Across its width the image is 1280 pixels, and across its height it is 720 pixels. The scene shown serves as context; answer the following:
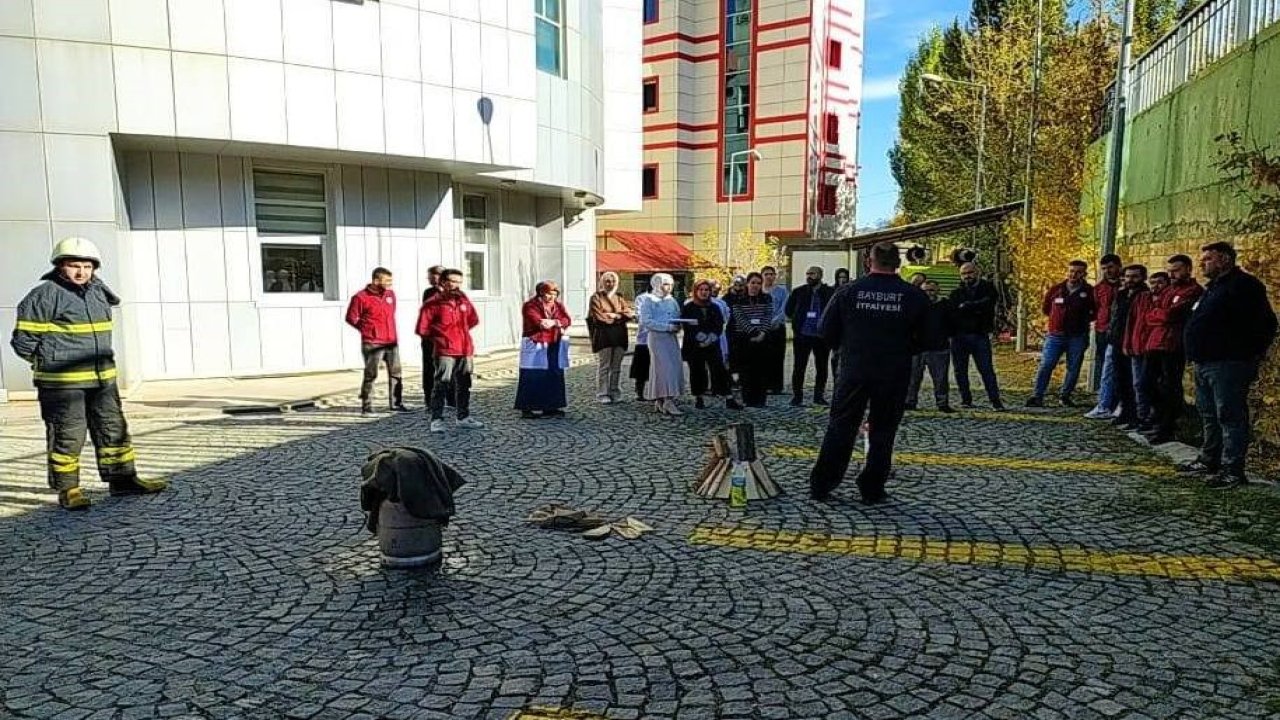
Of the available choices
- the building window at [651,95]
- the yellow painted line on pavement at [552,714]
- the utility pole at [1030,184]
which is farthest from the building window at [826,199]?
the yellow painted line on pavement at [552,714]

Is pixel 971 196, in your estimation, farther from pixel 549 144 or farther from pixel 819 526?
pixel 819 526

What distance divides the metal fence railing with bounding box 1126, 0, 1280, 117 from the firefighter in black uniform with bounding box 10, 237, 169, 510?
34.3 ft

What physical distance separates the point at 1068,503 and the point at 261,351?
11926 mm

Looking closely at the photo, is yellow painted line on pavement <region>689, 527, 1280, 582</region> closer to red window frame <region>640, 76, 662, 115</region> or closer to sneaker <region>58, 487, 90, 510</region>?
sneaker <region>58, 487, 90, 510</region>

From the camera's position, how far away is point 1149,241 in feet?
37.9

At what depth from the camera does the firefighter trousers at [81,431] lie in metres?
6.18

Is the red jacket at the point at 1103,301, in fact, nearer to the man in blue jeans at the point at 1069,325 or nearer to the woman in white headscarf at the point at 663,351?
the man in blue jeans at the point at 1069,325

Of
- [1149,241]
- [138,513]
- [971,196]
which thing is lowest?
[138,513]

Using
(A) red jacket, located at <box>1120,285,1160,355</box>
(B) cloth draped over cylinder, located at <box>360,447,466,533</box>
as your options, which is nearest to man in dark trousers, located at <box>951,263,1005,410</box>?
(A) red jacket, located at <box>1120,285,1160,355</box>

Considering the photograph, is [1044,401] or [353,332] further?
[353,332]

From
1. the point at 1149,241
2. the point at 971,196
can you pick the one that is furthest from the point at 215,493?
the point at 971,196

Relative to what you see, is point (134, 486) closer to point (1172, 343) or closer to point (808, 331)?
point (808, 331)

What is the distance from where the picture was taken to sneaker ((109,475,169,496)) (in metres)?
6.56

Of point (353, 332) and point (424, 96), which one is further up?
point (424, 96)
